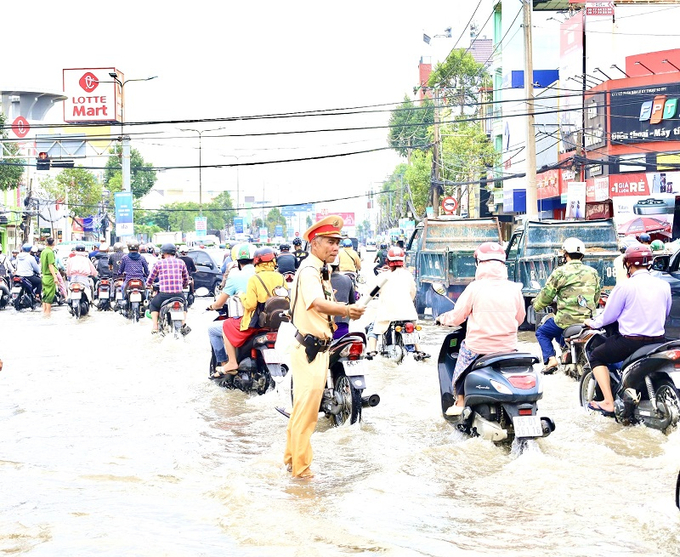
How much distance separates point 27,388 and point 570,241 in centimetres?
665

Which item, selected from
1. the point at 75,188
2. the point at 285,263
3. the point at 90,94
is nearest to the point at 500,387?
the point at 285,263

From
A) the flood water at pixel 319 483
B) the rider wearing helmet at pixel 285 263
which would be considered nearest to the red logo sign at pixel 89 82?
the rider wearing helmet at pixel 285 263

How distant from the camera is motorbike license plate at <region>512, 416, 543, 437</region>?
7375 mm

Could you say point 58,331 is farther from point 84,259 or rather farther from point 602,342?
point 602,342

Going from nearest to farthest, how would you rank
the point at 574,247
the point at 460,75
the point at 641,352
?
the point at 641,352 < the point at 574,247 < the point at 460,75

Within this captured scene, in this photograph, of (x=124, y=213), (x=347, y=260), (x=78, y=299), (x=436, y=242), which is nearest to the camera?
(x=347, y=260)

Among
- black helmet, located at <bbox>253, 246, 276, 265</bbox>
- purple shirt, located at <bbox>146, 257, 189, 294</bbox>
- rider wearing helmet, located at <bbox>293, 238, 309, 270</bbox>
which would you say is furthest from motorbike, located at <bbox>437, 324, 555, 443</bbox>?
rider wearing helmet, located at <bbox>293, 238, 309, 270</bbox>

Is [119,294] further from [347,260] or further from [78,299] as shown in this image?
[347,260]

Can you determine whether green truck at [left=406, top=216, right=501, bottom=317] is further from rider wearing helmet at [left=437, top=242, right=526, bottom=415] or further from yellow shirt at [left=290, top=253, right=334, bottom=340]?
yellow shirt at [left=290, top=253, right=334, bottom=340]

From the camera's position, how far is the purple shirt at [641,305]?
8484mm

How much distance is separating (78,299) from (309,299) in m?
17.1

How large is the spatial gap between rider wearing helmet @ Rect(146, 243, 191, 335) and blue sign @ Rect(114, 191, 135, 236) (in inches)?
983

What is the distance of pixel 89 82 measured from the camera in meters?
52.9

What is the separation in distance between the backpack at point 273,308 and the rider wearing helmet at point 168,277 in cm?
579
